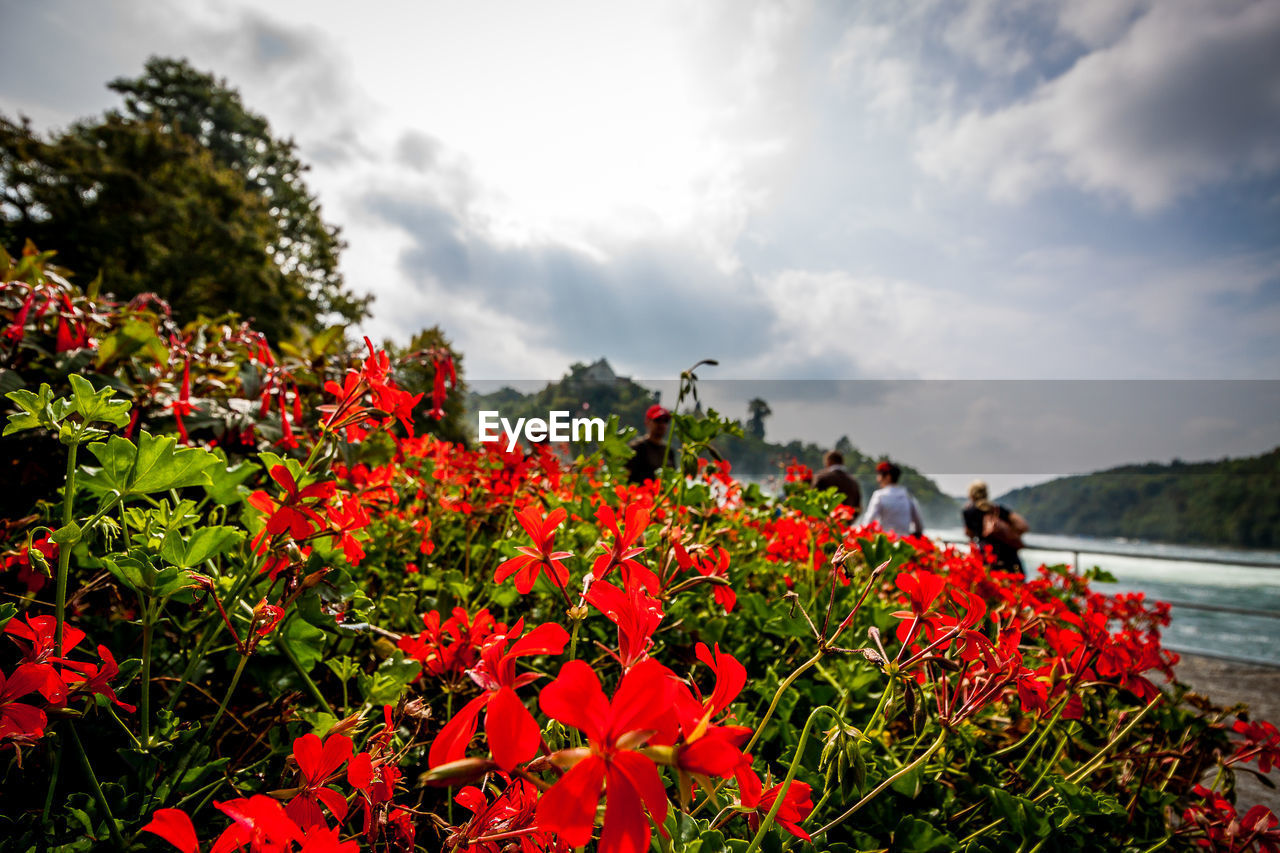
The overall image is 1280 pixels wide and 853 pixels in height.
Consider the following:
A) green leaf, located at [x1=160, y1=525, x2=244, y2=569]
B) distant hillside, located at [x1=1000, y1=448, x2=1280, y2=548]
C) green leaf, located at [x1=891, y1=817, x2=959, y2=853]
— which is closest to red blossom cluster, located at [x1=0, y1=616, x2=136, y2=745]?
green leaf, located at [x1=160, y1=525, x2=244, y2=569]

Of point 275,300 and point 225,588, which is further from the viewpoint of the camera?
point 275,300

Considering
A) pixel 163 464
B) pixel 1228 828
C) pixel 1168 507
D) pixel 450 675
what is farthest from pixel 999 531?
pixel 1168 507

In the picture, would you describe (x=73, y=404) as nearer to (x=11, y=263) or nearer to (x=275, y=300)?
(x=11, y=263)

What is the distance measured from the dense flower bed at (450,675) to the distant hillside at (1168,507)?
48875 mm

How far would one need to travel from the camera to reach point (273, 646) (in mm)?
847

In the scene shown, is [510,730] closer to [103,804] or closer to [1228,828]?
[103,804]

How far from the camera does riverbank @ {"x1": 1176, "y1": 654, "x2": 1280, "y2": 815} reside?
424 centimetres

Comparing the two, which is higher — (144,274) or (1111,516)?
(144,274)

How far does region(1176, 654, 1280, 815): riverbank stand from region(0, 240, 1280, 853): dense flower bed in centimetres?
403

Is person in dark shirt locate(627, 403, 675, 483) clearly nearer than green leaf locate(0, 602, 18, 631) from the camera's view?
No

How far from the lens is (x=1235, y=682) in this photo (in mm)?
4941

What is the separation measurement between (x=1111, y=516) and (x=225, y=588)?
66783 mm

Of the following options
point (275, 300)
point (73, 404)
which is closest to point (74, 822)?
point (73, 404)

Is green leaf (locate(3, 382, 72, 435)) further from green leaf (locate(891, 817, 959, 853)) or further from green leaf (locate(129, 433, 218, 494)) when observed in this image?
green leaf (locate(891, 817, 959, 853))
